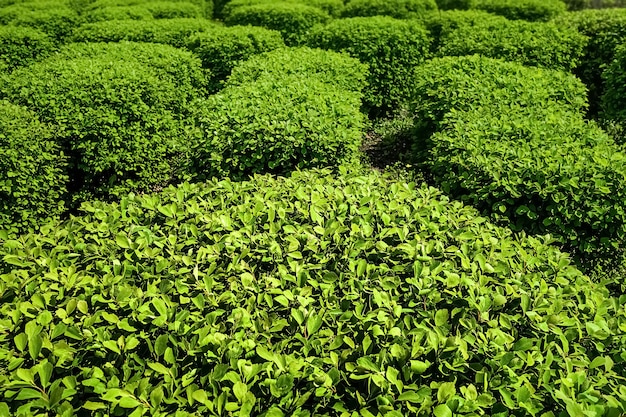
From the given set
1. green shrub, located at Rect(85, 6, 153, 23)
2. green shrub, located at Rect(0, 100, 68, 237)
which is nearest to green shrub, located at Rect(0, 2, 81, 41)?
green shrub, located at Rect(85, 6, 153, 23)

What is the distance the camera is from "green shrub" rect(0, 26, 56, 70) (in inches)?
381

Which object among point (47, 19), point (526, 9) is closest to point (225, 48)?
point (47, 19)

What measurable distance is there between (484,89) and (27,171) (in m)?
5.07

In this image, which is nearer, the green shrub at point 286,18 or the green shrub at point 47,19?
the green shrub at point 286,18

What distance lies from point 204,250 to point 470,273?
140 cm

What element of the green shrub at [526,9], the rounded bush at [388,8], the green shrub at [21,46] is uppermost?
the green shrub at [526,9]

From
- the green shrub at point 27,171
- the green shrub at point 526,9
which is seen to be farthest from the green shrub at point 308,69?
the green shrub at point 526,9

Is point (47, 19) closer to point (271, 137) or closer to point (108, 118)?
point (108, 118)

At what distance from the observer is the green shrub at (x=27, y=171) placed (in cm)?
465

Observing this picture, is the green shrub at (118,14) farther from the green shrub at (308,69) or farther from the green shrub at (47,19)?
the green shrub at (308,69)

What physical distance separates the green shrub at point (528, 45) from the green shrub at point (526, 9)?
280 cm

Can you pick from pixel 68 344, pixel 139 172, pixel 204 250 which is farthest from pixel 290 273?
pixel 139 172

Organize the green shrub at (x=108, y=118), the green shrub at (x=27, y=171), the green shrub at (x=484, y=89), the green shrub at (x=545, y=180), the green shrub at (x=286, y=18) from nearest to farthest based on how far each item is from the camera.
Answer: the green shrub at (x=545, y=180) → the green shrub at (x=27, y=171) → the green shrub at (x=484, y=89) → the green shrub at (x=108, y=118) → the green shrub at (x=286, y=18)

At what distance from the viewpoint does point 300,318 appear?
201 centimetres
